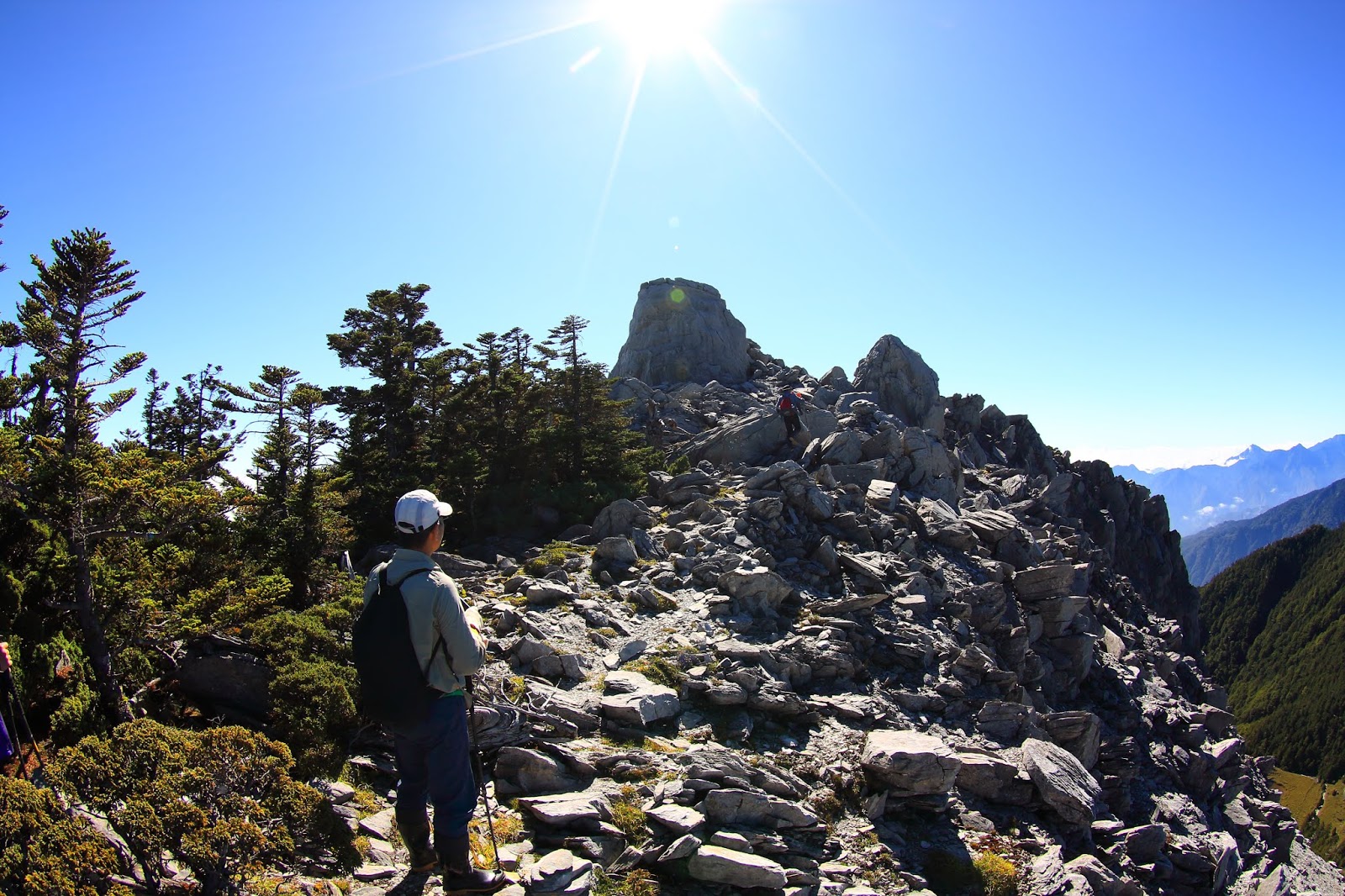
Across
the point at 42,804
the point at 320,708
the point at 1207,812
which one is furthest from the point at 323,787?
the point at 1207,812

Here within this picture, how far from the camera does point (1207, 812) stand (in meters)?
21.3

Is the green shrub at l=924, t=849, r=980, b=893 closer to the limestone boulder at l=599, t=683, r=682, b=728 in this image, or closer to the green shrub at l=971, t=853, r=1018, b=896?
the green shrub at l=971, t=853, r=1018, b=896

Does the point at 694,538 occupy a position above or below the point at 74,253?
below

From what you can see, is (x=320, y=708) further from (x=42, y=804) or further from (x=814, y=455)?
(x=814, y=455)

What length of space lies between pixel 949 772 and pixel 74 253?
52.7ft

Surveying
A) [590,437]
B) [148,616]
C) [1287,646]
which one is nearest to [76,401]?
[148,616]

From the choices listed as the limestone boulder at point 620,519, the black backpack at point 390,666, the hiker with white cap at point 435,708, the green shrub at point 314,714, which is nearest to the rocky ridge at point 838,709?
the limestone boulder at point 620,519

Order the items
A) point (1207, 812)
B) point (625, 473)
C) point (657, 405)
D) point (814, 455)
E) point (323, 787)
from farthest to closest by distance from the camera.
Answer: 1. point (657, 405)
2. point (814, 455)
3. point (625, 473)
4. point (1207, 812)
5. point (323, 787)

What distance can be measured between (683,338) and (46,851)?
60.6m

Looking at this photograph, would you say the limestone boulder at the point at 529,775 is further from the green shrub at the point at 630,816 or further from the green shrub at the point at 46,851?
the green shrub at the point at 46,851

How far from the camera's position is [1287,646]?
146000 mm

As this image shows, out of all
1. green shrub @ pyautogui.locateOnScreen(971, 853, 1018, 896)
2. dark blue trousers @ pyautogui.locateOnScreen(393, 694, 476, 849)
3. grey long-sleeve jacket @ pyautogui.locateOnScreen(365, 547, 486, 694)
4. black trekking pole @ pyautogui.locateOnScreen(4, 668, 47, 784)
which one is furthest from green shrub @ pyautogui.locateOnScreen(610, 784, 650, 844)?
black trekking pole @ pyautogui.locateOnScreen(4, 668, 47, 784)

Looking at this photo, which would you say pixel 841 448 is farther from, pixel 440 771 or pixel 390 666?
pixel 390 666

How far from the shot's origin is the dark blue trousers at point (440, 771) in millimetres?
6035
